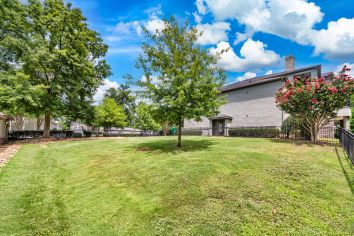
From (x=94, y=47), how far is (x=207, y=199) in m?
26.3

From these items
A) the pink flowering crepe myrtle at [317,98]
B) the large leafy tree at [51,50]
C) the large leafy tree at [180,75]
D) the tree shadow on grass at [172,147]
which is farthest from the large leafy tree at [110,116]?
the pink flowering crepe myrtle at [317,98]

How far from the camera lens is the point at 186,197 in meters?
6.20

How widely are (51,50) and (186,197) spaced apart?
889 inches

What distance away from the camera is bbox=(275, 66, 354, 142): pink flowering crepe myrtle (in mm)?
13602

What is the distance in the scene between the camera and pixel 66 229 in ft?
16.6

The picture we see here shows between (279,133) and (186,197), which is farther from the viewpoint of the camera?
(279,133)

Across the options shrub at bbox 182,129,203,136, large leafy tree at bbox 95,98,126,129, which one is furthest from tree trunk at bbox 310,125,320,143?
large leafy tree at bbox 95,98,126,129

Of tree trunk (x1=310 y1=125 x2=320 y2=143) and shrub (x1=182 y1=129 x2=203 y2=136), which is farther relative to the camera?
shrub (x1=182 y1=129 x2=203 y2=136)

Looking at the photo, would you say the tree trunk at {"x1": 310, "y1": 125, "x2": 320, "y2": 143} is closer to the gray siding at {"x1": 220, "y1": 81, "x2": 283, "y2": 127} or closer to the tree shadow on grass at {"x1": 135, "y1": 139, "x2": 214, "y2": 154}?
the tree shadow on grass at {"x1": 135, "y1": 139, "x2": 214, "y2": 154}

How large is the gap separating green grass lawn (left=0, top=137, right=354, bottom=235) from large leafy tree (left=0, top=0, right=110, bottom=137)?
14.7 m

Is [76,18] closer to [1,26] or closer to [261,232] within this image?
[1,26]

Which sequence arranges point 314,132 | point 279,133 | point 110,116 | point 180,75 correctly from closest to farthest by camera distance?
point 180,75 → point 314,132 → point 279,133 → point 110,116

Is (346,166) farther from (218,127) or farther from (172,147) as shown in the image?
(218,127)

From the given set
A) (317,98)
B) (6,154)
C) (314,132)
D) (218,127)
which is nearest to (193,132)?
(218,127)
